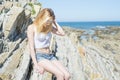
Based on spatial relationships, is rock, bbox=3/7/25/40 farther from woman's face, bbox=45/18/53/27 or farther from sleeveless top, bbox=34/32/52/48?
woman's face, bbox=45/18/53/27

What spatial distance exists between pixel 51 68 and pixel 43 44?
0.92 m

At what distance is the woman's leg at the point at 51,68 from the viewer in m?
9.54

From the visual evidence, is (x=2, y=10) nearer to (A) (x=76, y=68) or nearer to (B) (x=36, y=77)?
(A) (x=76, y=68)

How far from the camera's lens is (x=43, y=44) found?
999cm

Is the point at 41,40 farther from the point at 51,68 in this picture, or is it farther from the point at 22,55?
the point at 22,55

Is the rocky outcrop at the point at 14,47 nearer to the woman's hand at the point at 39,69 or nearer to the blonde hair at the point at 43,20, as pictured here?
the woman's hand at the point at 39,69

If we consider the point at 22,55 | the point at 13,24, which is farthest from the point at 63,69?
the point at 13,24

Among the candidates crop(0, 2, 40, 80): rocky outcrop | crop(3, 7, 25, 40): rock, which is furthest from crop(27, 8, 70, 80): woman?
crop(3, 7, 25, 40): rock

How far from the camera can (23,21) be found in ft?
82.6

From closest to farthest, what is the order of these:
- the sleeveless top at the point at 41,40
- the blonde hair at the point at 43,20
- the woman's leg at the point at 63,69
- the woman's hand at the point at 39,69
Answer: the woman's hand at the point at 39,69, the woman's leg at the point at 63,69, the blonde hair at the point at 43,20, the sleeveless top at the point at 41,40

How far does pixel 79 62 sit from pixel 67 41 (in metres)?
4.56

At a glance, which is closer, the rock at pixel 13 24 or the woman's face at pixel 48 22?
the woman's face at pixel 48 22

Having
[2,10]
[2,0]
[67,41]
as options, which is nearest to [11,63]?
[67,41]

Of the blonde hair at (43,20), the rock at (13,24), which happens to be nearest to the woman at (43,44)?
the blonde hair at (43,20)
